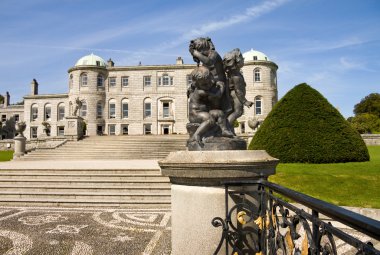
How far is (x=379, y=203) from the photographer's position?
7270mm

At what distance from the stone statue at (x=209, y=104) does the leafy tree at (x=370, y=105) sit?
61.2 metres

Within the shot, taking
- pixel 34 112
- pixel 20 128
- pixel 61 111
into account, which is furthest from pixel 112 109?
pixel 20 128

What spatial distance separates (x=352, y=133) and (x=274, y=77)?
3306cm

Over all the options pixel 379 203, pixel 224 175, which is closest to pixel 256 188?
pixel 224 175

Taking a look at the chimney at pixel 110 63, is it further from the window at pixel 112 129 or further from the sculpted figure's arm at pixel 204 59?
the sculpted figure's arm at pixel 204 59

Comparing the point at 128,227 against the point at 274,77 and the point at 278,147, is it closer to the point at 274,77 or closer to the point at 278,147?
the point at 278,147

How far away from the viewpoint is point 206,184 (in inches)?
133

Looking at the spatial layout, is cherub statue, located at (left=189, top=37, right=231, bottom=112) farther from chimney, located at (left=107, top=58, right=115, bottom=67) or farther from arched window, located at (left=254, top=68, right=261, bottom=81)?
chimney, located at (left=107, top=58, right=115, bottom=67)

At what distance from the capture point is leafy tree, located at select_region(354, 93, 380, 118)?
187 feet

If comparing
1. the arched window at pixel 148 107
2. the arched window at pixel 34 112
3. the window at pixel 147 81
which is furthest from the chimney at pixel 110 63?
the arched window at pixel 34 112

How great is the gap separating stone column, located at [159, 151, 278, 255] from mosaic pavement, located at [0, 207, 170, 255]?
155 cm

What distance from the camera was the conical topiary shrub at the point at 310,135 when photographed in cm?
1367

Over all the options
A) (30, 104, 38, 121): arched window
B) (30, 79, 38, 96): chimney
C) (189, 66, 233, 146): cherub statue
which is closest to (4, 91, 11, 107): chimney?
(30, 79, 38, 96): chimney

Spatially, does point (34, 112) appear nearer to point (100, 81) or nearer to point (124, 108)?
point (100, 81)
